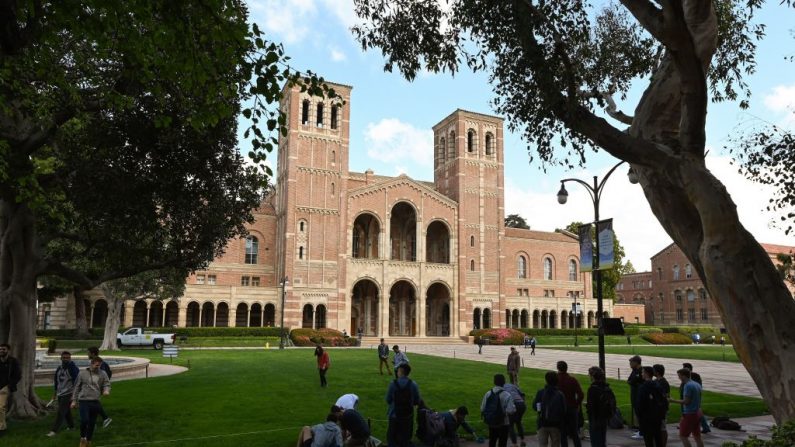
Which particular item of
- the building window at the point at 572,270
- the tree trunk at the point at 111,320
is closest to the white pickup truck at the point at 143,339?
the tree trunk at the point at 111,320

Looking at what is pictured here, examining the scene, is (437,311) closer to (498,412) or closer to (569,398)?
(569,398)

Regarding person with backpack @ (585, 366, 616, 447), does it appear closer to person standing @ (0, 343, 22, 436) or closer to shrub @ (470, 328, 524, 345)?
person standing @ (0, 343, 22, 436)

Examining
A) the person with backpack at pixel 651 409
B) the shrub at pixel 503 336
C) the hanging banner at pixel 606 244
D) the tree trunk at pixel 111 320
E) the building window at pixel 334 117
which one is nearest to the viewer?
the person with backpack at pixel 651 409

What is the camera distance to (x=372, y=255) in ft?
183

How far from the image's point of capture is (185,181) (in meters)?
13.8

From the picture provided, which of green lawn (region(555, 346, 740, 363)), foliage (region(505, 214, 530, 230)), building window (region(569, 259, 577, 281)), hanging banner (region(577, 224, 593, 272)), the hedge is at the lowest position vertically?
green lawn (region(555, 346, 740, 363))

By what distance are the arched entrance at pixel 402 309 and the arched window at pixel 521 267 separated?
13868mm

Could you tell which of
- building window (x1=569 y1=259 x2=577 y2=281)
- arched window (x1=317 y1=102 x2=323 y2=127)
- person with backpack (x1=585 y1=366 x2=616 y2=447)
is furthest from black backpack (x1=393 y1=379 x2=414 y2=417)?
building window (x1=569 y1=259 x2=577 y2=281)

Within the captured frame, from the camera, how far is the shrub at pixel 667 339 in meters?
52.6

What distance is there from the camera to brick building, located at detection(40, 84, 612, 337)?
48656mm

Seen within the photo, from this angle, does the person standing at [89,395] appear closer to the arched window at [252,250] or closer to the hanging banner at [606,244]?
the hanging banner at [606,244]

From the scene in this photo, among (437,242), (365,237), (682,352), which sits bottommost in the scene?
(682,352)

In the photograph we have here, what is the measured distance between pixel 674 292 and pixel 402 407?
8194 cm

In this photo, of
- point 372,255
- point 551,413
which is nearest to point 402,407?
point 551,413
